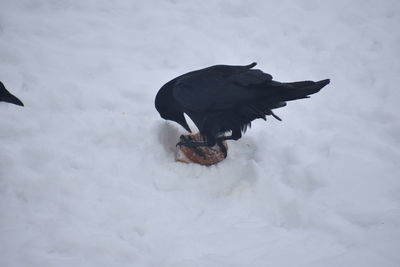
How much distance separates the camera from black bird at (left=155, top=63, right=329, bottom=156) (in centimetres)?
388

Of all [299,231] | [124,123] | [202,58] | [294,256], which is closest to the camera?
[294,256]

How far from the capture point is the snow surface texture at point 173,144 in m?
3.28

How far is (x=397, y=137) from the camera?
448 cm

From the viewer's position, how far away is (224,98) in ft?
13.2

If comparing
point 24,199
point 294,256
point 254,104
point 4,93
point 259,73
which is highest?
point 259,73

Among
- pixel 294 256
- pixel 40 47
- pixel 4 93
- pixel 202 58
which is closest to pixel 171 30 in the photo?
pixel 202 58

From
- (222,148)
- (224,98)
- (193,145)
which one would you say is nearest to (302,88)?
(224,98)

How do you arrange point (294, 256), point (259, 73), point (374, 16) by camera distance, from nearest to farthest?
point (294, 256) < point (259, 73) < point (374, 16)

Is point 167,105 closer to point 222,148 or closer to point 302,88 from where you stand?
point 222,148

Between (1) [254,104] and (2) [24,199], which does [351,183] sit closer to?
(1) [254,104]

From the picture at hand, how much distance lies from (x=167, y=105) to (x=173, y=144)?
1.38ft

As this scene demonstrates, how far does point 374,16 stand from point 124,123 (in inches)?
170

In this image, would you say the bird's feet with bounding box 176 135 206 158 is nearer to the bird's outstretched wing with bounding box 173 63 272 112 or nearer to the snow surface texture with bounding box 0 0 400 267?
the snow surface texture with bounding box 0 0 400 267

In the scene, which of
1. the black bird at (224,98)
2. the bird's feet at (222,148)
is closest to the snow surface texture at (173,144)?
the bird's feet at (222,148)
